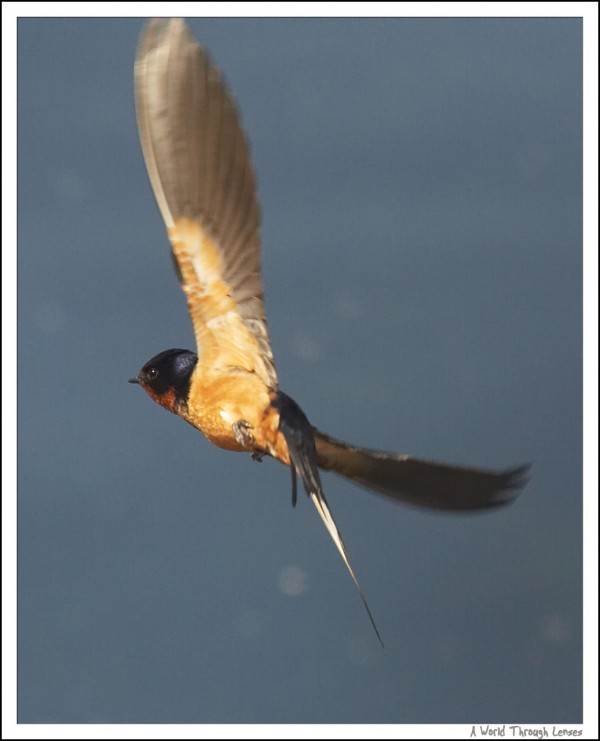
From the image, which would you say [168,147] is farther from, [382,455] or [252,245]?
[382,455]

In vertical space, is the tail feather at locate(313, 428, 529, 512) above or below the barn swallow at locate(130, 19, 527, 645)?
below

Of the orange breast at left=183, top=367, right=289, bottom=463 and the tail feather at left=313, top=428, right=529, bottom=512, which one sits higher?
the orange breast at left=183, top=367, right=289, bottom=463

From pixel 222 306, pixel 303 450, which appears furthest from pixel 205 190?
pixel 303 450

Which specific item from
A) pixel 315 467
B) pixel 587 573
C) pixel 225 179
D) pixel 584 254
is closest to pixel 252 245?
pixel 225 179

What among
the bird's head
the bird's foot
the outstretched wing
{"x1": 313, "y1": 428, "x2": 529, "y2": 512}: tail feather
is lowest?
{"x1": 313, "y1": 428, "x2": 529, "y2": 512}: tail feather

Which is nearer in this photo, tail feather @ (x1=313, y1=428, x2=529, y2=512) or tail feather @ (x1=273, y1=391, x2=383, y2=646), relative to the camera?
tail feather @ (x1=273, y1=391, x2=383, y2=646)
